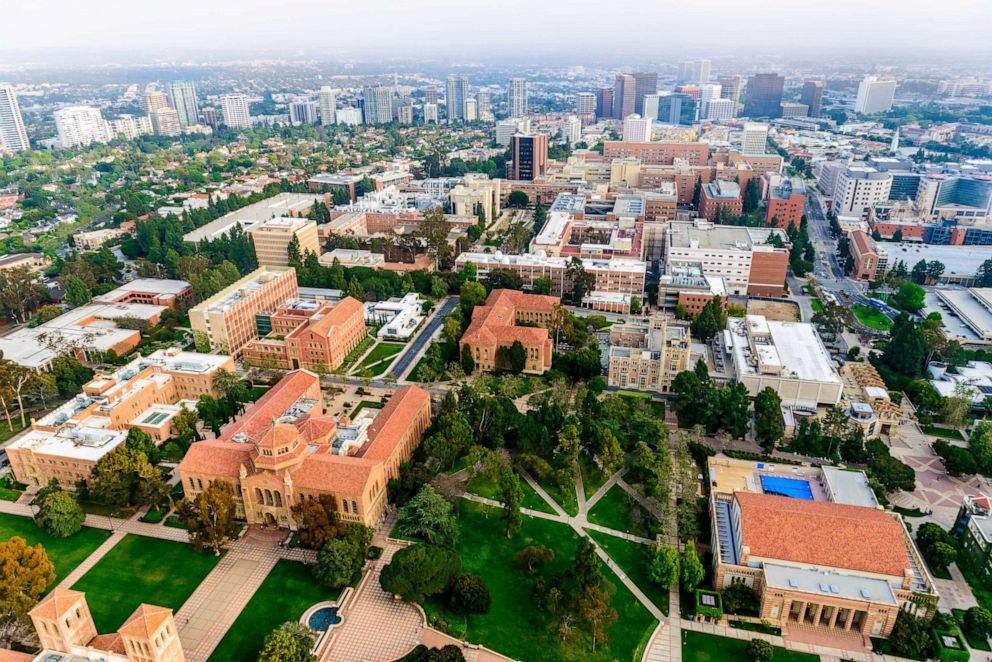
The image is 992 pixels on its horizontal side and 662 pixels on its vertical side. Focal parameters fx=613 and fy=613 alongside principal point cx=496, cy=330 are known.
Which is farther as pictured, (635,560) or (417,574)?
(635,560)

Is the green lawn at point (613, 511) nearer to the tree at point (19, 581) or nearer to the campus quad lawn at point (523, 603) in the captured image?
the campus quad lawn at point (523, 603)

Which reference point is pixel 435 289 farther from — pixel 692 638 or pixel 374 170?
pixel 374 170

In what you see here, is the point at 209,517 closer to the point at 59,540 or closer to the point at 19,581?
the point at 19,581

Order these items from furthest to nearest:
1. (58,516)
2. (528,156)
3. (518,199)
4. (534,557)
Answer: (528,156) → (518,199) → (58,516) → (534,557)

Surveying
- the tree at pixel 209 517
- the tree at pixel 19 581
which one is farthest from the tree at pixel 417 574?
the tree at pixel 19 581

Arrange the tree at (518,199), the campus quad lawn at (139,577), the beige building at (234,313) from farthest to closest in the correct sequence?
the tree at (518,199), the beige building at (234,313), the campus quad lawn at (139,577)

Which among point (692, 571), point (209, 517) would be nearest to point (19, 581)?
point (209, 517)
